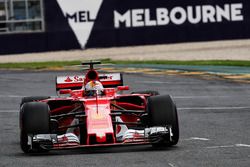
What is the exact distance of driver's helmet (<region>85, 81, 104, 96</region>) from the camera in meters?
14.6

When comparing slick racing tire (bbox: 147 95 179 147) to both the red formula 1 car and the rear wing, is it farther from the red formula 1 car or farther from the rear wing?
the rear wing

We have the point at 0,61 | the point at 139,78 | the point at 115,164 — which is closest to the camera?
the point at 115,164

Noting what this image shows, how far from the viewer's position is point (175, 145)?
1348 cm

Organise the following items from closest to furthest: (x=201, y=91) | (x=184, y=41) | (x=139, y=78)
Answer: (x=201, y=91)
(x=139, y=78)
(x=184, y=41)

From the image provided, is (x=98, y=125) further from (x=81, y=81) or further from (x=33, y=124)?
(x=81, y=81)

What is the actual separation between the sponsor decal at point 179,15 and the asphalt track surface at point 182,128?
10708 millimetres

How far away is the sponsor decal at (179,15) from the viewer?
41.0 meters

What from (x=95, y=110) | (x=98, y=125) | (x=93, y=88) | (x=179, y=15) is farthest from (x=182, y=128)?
(x=179, y=15)

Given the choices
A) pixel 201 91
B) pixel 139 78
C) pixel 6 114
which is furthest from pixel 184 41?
pixel 6 114

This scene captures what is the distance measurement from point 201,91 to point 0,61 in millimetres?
15384

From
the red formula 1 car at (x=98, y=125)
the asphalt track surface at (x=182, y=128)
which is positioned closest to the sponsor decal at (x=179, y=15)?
the asphalt track surface at (x=182, y=128)

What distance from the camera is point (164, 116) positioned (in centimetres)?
1316

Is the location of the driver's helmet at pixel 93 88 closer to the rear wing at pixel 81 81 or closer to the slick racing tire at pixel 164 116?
the rear wing at pixel 81 81

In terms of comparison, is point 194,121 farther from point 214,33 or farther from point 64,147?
point 214,33
